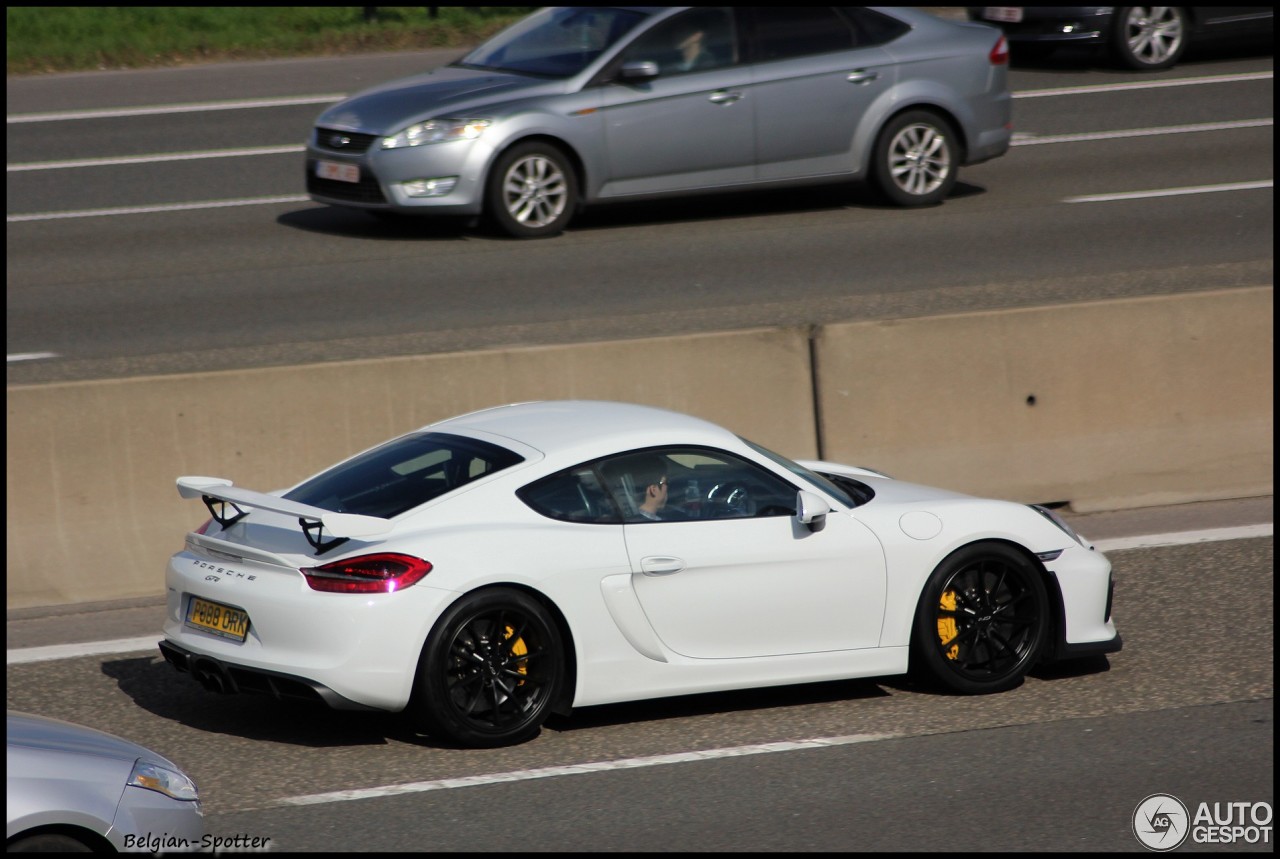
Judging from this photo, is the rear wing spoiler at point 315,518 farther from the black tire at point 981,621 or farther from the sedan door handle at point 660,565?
the black tire at point 981,621

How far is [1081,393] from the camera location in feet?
32.2

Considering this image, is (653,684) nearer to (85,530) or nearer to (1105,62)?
(85,530)

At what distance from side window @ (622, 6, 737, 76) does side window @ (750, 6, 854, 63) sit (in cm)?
30

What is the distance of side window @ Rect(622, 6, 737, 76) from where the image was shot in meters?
14.8

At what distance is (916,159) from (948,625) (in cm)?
931

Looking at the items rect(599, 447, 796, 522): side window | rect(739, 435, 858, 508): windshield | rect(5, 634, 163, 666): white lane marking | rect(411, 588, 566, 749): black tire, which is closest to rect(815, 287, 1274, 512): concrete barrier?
rect(739, 435, 858, 508): windshield

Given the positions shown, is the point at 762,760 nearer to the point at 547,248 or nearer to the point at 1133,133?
the point at 547,248

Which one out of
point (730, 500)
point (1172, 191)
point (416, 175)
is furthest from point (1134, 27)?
point (730, 500)

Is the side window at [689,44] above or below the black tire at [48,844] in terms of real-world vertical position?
above

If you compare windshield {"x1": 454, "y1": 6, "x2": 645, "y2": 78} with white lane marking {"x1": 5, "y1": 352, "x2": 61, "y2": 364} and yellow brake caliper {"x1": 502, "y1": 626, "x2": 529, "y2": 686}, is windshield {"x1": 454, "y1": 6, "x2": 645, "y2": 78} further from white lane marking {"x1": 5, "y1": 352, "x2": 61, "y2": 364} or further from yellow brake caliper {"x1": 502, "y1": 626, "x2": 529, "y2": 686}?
yellow brake caliper {"x1": 502, "y1": 626, "x2": 529, "y2": 686}

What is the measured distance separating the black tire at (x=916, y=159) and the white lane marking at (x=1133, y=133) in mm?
2968

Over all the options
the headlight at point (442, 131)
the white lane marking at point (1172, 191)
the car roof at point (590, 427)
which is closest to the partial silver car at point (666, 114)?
the headlight at point (442, 131)

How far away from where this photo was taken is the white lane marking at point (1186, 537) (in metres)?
9.27

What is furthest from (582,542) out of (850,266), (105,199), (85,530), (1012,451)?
(105,199)
